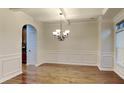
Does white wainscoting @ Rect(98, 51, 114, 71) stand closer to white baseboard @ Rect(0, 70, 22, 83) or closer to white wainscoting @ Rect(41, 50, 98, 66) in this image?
white wainscoting @ Rect(41, 50, 98, 66)

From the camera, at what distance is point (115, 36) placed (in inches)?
258

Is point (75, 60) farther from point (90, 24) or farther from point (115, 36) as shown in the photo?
point (115, 36)

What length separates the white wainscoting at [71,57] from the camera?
8523mm

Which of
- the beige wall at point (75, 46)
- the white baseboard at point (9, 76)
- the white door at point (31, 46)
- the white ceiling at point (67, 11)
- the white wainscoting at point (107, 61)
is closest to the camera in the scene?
the white baseboard at point (9, 76)

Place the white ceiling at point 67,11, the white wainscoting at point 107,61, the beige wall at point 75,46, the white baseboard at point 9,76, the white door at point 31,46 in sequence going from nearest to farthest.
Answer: the white baseboard at point 9,76
the white ceiling at point 67,11
the white wainscoting at point 107,61
the white door at point 31,46
the beige wall at point 75,46

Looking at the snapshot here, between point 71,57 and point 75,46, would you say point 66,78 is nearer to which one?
point 71,57

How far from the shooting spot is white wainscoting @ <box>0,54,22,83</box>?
15.9 ft

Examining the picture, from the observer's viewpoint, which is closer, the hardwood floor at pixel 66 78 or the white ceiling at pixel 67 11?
the hardwood floor at pixel 66 78

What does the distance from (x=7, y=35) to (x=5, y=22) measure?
47cm

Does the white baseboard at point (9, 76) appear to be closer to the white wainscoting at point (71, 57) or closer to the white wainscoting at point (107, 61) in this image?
the white wainscoting at point (71, 57)

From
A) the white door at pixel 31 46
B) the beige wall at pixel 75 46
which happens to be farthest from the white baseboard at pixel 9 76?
the beige wall at pixel 75 46

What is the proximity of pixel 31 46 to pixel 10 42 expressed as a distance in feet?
9.95

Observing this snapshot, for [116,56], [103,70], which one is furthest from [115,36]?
[103,70]
